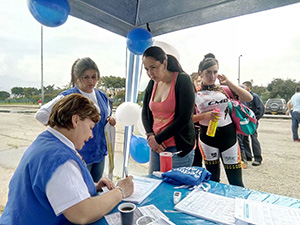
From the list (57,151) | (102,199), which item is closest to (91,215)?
(102,199)

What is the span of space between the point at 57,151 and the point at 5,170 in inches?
169

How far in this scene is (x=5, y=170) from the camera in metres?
3.95

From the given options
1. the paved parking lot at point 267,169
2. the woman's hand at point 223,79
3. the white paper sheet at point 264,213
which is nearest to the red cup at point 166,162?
the white paper sheet at point 264,213

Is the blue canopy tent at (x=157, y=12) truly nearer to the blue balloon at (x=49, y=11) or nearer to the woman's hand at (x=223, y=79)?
the blue balloon at (x=49, y=11)

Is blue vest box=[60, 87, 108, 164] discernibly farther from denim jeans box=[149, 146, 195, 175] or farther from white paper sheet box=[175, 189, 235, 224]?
white paper sheet box=[175, 189, 235, 224]

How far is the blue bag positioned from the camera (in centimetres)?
107

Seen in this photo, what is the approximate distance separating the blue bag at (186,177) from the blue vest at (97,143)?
712 millimetres

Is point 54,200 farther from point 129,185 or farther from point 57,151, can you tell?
point 129,185

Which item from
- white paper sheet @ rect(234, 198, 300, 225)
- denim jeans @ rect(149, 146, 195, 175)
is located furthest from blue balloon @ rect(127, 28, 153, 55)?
white paper sheet @ rect(234, 198, 300, 225)

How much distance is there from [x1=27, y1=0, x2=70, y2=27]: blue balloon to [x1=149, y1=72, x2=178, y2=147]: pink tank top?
3.27 feet

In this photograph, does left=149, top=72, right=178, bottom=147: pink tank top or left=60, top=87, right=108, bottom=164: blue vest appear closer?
left=149, top=72, right=178, bottom=147: pink tank top

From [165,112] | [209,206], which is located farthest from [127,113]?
[209,206]

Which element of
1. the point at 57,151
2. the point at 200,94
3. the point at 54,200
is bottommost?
the point at 54,200

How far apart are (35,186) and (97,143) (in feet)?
3.18
